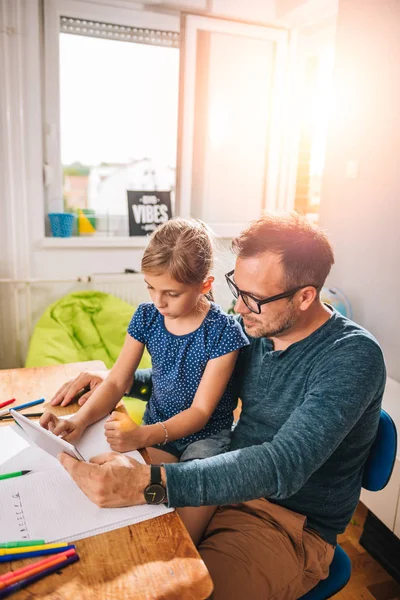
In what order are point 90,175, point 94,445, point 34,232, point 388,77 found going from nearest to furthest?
point 94,445
point 388,77
point 34,232
point 90,175

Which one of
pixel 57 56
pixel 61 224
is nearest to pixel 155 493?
pixel 61 224

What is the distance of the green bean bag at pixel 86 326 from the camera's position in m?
2.80

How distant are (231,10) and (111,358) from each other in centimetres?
232

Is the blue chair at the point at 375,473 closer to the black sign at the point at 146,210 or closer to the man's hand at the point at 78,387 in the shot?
the man's hand at the point at 78,387

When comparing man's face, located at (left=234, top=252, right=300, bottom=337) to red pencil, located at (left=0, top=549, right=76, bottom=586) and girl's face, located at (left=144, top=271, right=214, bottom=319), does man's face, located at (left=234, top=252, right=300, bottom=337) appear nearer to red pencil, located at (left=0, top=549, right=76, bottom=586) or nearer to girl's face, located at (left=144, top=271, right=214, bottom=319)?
girl's face, located at (left=144, top=271, right=214, bottom=319)

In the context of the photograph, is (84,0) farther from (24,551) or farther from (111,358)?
(24,551)

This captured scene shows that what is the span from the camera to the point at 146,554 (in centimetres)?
78

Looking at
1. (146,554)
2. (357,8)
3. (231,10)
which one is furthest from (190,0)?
(146,554)

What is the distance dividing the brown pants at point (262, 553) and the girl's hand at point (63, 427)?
362 millimetres

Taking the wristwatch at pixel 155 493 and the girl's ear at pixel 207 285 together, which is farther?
the girl's ear at pixel 207 285

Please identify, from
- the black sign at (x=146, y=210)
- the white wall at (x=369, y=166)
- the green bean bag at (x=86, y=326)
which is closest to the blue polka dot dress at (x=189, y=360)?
the green bean bag at (x=86, y=326)

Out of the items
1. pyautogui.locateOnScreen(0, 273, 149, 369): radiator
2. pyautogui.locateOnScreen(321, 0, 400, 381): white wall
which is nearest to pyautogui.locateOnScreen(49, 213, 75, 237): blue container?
pyautogui.locateOnScreen(0, 273, 149, 369): radiator

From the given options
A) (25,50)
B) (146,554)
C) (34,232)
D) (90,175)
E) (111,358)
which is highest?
(25,50)

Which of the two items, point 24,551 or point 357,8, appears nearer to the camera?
point 24,551
